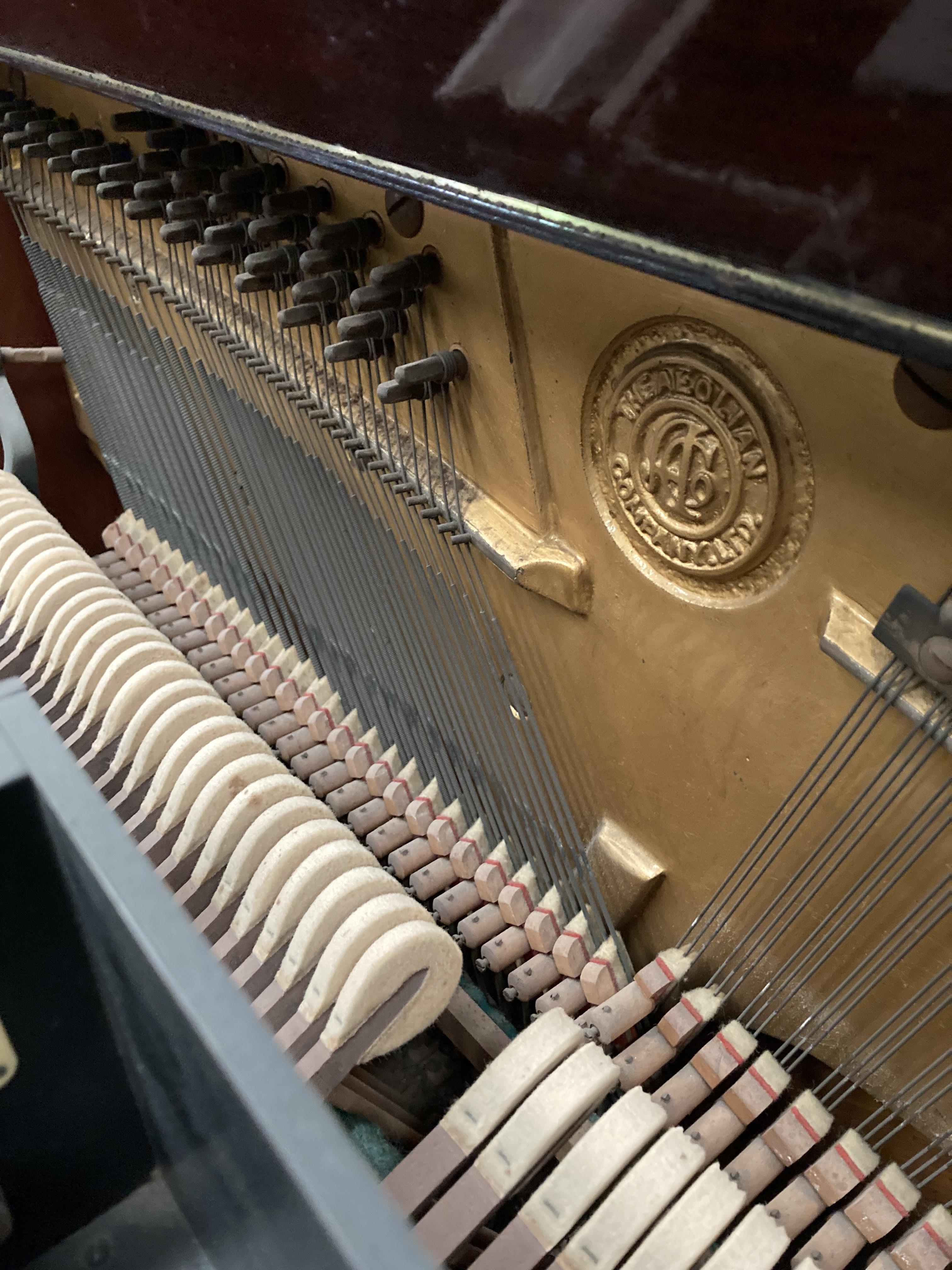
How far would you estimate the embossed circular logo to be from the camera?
1116 millimetres

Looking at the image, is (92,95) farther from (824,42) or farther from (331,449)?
(824,42)

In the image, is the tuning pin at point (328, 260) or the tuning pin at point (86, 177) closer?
the tuning pin at point (328, 260)

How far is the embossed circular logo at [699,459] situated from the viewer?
112 cm

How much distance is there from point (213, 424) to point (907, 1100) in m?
1.88

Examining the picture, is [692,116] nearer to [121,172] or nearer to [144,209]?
[144,209]

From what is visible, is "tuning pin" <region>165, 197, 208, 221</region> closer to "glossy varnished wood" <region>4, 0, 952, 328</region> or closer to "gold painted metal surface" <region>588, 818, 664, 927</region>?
"glossy varnished wood" <region>4, 0, 952, 328</region>

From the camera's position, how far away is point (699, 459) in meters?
1.21

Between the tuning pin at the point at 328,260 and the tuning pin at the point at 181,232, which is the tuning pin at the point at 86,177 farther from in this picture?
the tuning pin at the point at 328,260

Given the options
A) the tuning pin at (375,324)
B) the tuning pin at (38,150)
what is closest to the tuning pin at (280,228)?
the tuning pin at (375,324)

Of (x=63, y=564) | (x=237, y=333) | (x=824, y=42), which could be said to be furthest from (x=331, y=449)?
(x=824, y=42)

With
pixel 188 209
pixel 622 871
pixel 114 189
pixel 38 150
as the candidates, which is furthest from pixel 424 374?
pixel 38 150

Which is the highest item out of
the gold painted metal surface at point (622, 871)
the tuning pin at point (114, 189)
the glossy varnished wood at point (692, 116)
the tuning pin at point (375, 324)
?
the glossy varnished wood at point (692, 116)

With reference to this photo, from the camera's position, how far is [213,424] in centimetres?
242

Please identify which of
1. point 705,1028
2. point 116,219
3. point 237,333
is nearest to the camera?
point 705,1028
